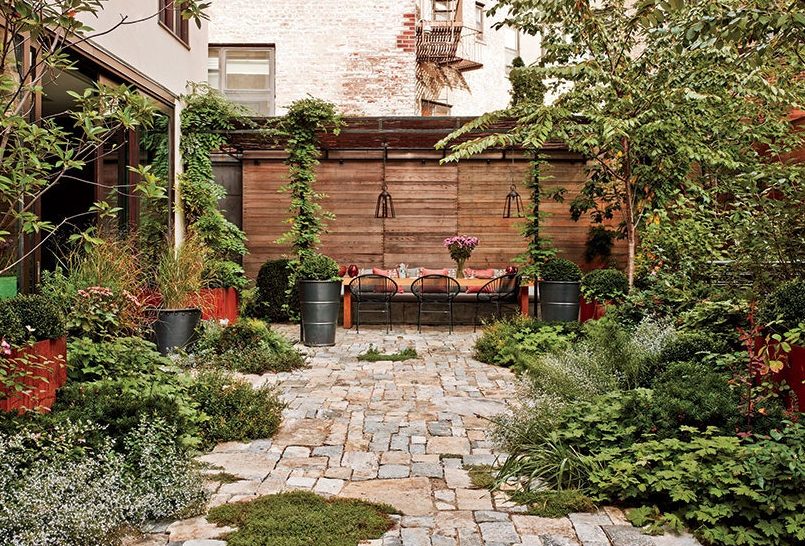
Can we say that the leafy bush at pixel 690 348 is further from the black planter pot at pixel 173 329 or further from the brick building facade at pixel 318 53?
the brick building facade at pixel 318 53

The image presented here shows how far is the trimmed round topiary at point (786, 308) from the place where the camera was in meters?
4.54

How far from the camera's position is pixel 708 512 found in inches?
137

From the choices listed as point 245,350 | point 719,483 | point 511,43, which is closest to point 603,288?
point 245,350

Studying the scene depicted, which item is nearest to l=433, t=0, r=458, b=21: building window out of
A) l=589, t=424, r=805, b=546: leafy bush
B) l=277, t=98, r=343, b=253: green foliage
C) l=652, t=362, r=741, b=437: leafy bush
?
l=277, t=98, r=343, b=253: green foliage

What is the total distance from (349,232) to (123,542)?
10295 mm

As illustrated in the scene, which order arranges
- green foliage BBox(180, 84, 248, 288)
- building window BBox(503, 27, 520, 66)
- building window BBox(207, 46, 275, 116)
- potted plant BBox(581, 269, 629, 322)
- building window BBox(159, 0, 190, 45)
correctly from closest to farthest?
potted plant BBox(581, 269, 629, 322), building window BBox(159, 0, 190, 45), green foliage BBox(180, 84, 248, 288), building window BBox(207, 46, 275, 116), building window BBox(503, 27, 520, 66)

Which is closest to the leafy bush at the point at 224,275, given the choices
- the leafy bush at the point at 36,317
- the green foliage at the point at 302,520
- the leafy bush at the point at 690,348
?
the leafy bush at the point at 36,317

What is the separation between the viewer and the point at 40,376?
4535mm

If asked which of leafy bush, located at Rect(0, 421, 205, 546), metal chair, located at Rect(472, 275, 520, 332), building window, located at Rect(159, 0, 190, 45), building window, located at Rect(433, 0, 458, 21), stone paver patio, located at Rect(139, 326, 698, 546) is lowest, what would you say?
stone paver patio, located at Rect(139, 326, 698, 546)

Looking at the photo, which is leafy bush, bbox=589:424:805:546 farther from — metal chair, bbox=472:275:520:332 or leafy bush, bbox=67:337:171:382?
metal chair, bbox=472:275:520:332

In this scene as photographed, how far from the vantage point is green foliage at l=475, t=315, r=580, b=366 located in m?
8.50

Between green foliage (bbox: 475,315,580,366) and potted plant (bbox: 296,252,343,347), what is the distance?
6.80 ft

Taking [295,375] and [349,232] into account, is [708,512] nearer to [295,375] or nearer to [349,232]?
[295,375]

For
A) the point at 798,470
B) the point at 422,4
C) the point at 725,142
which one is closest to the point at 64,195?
the point at 725,142
